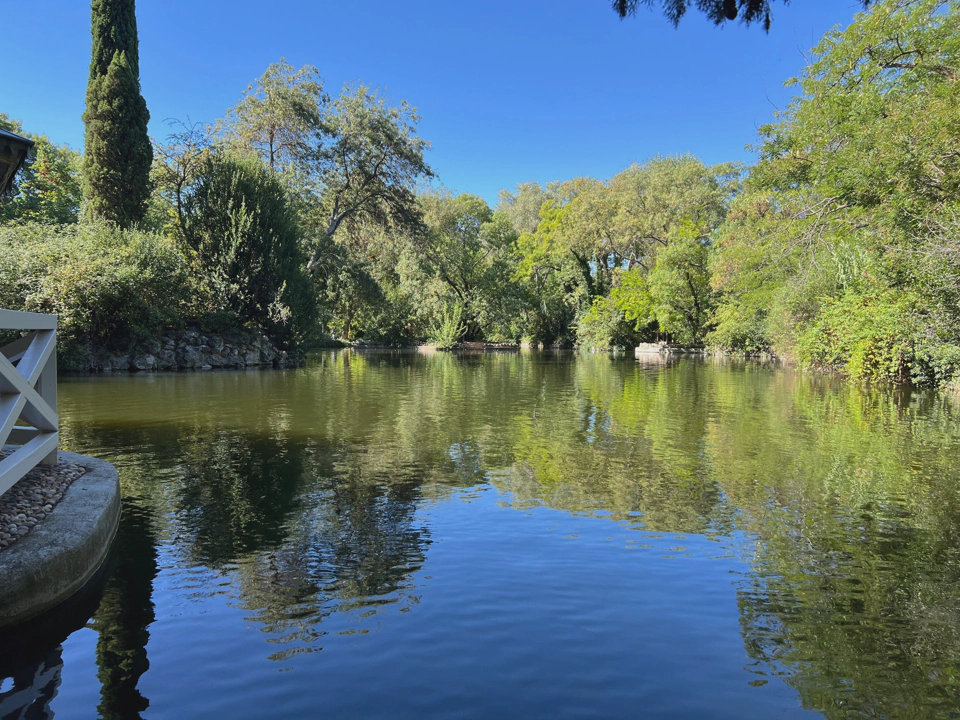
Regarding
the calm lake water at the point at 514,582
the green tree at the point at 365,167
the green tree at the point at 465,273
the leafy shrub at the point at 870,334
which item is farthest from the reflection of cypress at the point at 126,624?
the green tree at the point at 465,273

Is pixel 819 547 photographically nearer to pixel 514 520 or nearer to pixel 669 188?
pixel 514 520

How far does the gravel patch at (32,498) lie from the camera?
14.5 feet

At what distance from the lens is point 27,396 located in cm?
495

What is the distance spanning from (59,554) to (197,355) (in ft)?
81.7

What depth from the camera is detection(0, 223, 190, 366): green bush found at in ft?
74.1

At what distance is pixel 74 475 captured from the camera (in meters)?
6.00

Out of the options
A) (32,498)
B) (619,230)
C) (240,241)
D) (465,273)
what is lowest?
(32,498)

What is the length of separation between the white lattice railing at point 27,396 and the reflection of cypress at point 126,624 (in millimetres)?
1001

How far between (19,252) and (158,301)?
15.1ft

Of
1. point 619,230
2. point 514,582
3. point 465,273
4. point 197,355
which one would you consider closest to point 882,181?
point 514,582

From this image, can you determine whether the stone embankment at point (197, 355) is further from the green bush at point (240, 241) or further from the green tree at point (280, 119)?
the green tree at point (280, 119)

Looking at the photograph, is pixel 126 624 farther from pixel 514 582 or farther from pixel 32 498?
pixel 514 582

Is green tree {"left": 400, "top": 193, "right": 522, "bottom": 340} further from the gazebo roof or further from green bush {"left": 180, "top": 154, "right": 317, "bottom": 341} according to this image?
the gazebo roof

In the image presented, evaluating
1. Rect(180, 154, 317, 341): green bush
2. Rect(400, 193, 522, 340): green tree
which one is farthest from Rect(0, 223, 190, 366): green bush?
Rect(400, 193, 522, 340): green tree
